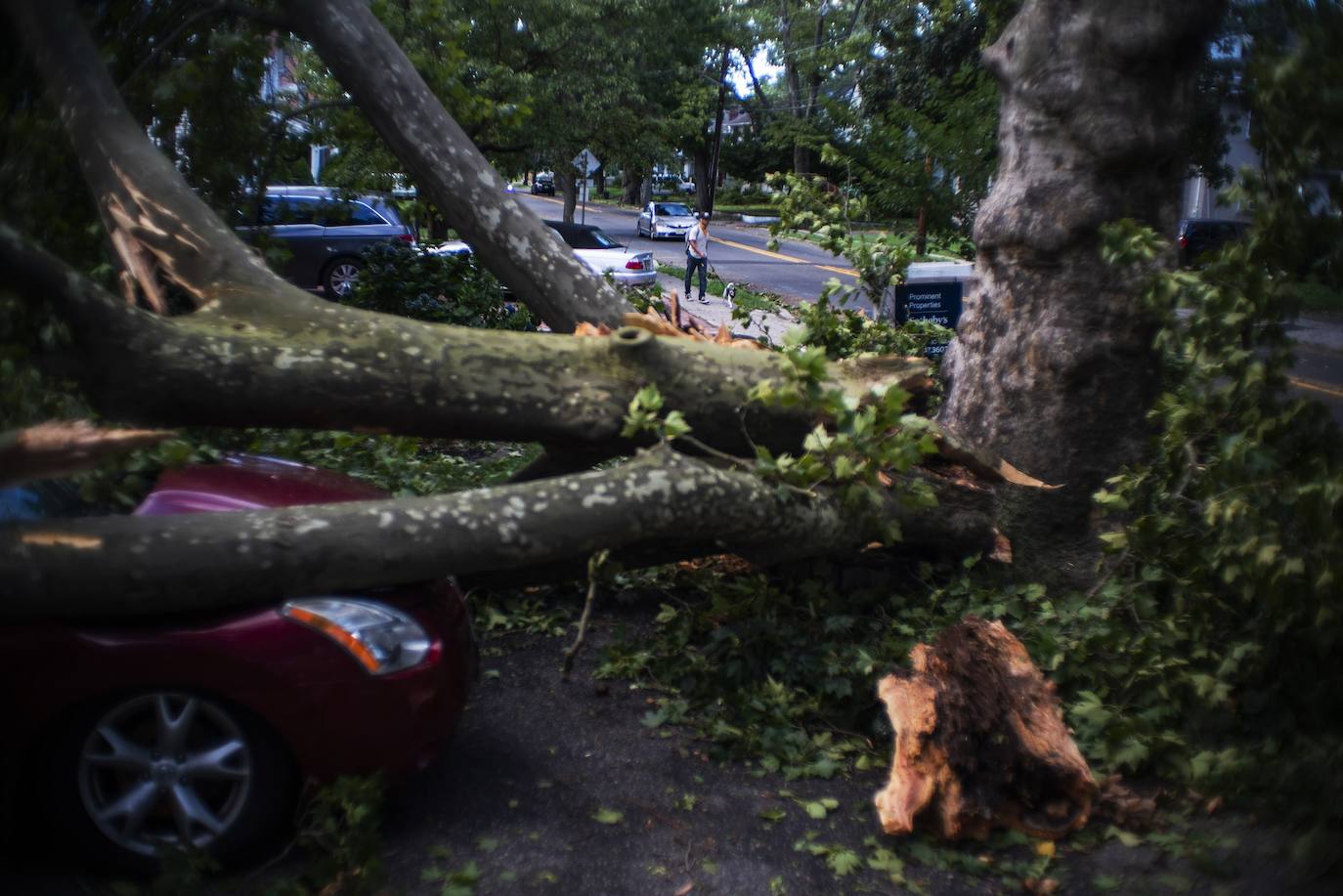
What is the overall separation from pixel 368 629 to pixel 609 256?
64.1 ft

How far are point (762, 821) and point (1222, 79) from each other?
4.46 metres

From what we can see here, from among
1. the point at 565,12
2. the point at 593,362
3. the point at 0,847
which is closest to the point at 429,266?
the point at 593,362

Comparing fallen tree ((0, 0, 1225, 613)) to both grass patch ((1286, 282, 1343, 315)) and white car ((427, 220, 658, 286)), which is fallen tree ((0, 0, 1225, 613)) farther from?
white car ((427, 220, 658, 286))

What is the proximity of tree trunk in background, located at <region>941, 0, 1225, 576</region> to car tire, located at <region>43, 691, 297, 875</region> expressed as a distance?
3.68 m

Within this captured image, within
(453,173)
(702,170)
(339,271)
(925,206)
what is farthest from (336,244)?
(702,170)

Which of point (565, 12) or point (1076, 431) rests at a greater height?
point (565, 12)

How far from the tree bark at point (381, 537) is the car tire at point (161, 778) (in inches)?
13.2

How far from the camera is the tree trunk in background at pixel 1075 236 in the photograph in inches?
219

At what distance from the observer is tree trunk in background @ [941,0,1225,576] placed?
555cm

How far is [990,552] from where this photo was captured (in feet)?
18.7

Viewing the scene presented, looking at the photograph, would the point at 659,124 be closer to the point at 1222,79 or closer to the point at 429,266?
the point at 429,266

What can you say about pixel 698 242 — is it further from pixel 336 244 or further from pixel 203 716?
pixel 203 716

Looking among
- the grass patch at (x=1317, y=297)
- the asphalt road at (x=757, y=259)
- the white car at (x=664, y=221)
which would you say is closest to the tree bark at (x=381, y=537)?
the grass patch at (x=1317, y=297)

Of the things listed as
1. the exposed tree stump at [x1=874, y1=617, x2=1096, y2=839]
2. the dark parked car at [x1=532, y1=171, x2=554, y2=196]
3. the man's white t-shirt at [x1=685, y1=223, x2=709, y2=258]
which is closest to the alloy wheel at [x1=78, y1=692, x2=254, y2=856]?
the exposed tree stump at [x1=874, y1=617, x2=1096, y2=839]
